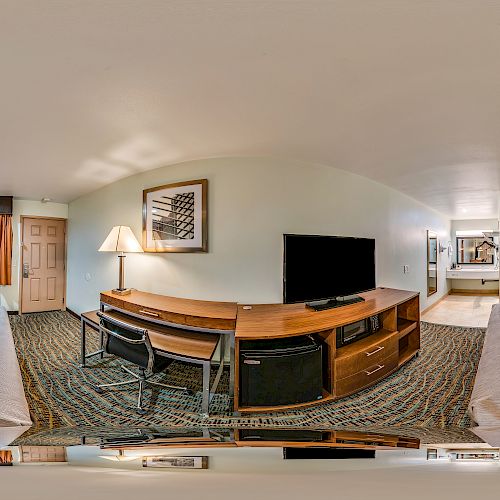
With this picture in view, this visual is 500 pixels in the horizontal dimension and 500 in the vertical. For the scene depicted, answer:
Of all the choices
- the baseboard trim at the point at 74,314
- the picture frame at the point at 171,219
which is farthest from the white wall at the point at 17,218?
the picture frame at the point at 171,219

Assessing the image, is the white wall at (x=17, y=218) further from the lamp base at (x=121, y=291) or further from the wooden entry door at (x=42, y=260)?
the lamp base at (x=121, y=291)

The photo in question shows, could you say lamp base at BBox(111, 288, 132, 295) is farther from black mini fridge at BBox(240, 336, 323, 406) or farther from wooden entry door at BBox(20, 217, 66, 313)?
black mini fridge at BBox(240, 336, 323, 406)

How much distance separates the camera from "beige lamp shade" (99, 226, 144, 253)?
0.76 m

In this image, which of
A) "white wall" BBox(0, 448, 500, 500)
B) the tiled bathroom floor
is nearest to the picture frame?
"white wall" BBox(0, 448, 500, 500)

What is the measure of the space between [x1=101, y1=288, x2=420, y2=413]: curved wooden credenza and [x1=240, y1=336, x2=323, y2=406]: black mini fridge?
0.09 ft

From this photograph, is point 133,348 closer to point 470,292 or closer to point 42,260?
point 42,260

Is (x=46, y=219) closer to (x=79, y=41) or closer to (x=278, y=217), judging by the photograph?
(x=79, y=41)

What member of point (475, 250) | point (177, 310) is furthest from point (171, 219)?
point (475, 250)

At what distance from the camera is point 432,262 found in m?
2.48

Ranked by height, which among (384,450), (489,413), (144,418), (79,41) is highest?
(79,41)

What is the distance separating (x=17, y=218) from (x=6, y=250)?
0.09 meters

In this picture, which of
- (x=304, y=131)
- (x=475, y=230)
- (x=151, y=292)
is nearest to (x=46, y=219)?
(x=151, y=292)

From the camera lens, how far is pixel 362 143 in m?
1.46

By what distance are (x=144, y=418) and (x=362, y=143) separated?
4.98 ft
